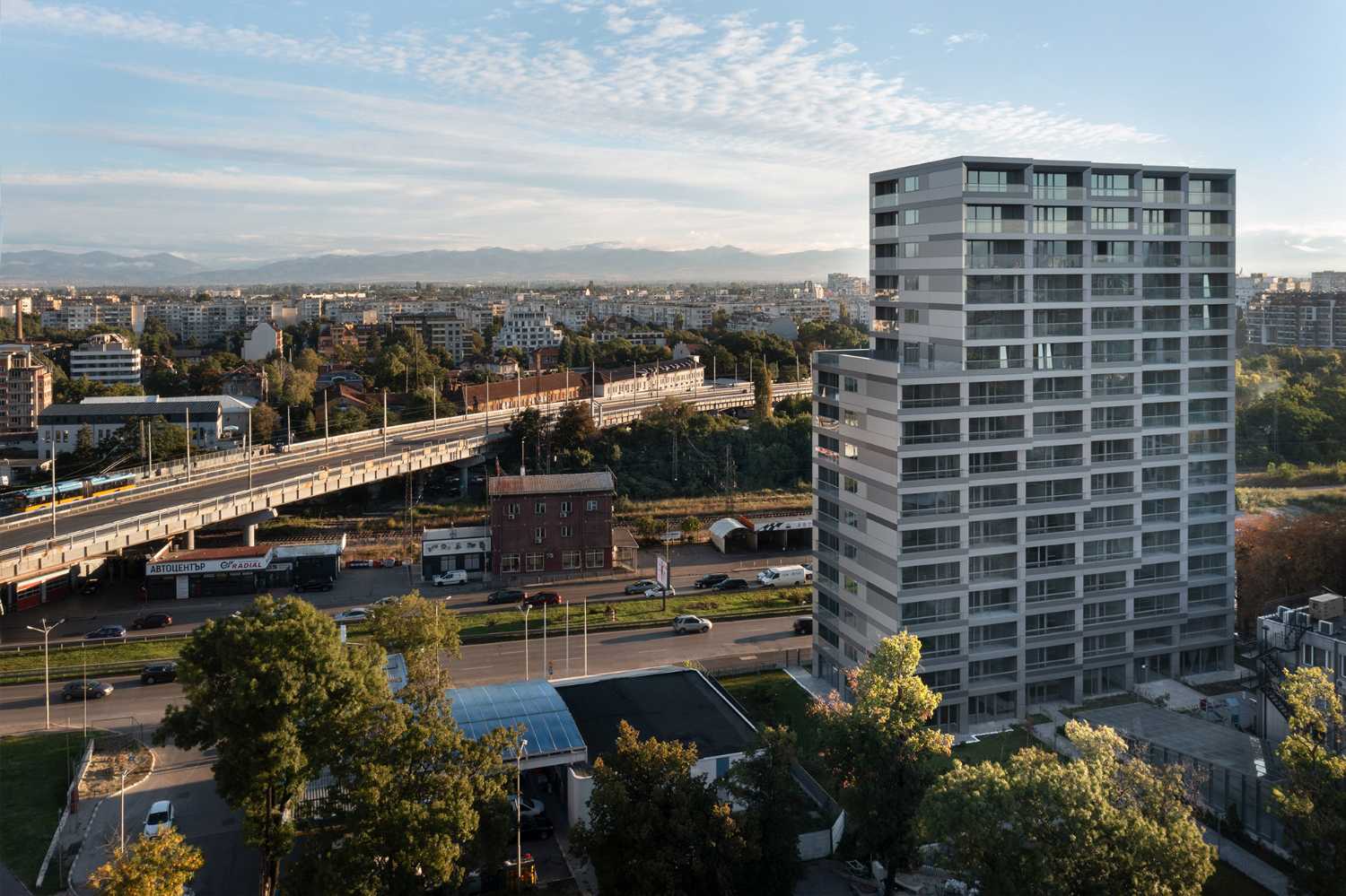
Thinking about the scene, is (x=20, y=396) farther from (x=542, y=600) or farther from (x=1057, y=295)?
(x=1057, y=295)

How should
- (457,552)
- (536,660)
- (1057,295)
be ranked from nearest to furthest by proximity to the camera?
(1057,295) → (536,660) → (457,552)

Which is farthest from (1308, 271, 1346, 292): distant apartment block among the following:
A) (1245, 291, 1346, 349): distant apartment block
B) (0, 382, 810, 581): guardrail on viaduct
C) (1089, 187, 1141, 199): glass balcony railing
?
(1089, 187, 1141, 199): glass balcony railing

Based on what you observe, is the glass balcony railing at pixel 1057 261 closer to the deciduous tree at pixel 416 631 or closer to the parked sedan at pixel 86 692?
the deciduous tree at pixel 416 631

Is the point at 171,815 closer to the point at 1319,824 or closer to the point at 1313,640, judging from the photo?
the point at 1319,824

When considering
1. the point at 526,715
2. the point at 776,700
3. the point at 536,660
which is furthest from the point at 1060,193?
the point at 536,660

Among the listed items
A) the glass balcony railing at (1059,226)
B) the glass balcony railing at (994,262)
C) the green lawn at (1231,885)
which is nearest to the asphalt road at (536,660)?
the glass balcony railing at (994,262)

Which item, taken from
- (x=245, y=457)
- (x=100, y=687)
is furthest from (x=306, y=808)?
(x=245, y=457)
